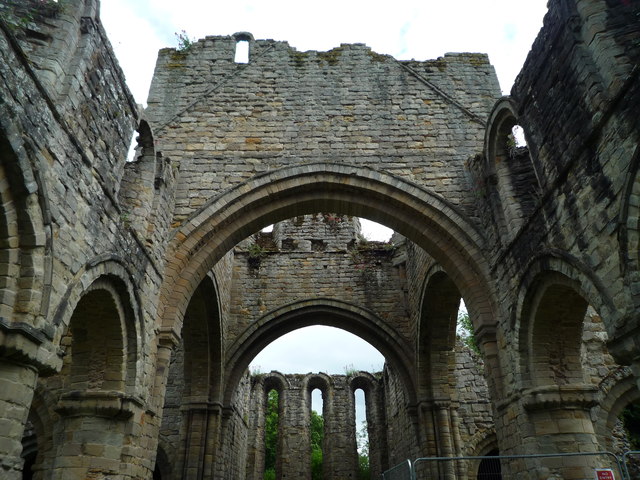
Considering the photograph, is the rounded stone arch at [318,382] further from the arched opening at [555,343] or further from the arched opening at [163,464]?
the arched opening at [555,343]

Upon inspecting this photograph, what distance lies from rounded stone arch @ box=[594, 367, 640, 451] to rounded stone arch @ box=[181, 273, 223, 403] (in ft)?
24.1

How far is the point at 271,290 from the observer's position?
39.5ft

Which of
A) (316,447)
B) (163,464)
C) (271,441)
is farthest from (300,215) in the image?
(316,447)

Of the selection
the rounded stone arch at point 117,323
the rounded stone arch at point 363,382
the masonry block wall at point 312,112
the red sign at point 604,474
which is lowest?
the red sign at point 604,474

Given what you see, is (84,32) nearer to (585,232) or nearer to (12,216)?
(12,216)

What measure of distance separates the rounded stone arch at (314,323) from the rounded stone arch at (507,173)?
5752 millimetres

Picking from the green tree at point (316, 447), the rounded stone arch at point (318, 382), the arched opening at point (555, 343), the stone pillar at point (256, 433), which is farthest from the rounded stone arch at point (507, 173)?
the green tree at point (316, 447)

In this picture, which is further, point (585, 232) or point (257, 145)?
point (257, 145)

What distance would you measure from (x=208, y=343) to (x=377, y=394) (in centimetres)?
792

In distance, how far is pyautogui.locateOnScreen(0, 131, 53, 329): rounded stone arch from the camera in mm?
3291

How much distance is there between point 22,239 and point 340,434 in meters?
13.9

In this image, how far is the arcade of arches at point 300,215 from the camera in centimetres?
362

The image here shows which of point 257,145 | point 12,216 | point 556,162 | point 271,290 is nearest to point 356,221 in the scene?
point 271,290

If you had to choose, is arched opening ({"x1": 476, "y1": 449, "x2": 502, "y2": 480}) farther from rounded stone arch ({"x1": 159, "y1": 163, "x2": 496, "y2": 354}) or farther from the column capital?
the column capital
